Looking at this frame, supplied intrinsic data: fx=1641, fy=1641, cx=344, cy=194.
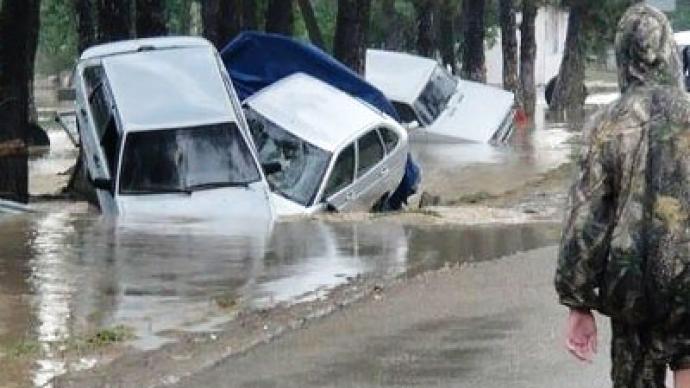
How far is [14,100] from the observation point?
20.8m

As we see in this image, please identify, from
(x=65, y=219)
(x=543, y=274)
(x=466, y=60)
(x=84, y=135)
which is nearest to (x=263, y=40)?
(x=84, y=135)

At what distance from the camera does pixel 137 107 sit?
19625 millimetres

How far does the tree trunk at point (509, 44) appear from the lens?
48906 mm

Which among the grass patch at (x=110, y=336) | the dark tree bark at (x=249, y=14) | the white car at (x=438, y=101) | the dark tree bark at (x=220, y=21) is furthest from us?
the dark tree bark at (x=249, y=14)

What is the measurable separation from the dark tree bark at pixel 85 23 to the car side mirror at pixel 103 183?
51.9 feet

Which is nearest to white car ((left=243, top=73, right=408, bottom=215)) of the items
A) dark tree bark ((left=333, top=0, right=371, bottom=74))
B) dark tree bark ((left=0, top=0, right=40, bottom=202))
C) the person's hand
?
dark tree bark ((left=0, top=0, right=40, bottom=202))

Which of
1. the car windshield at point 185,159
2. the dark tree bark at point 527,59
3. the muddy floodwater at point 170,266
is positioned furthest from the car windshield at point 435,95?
the car windshield at point 185,159

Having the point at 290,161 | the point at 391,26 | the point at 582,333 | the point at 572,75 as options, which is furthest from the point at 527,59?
the point at 582,333

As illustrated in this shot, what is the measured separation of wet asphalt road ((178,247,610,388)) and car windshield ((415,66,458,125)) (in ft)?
77.7

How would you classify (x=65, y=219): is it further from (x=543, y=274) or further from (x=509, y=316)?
(x=509, y=316)

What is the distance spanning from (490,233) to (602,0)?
32373mm

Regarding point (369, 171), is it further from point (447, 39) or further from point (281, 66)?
point (447, 39)

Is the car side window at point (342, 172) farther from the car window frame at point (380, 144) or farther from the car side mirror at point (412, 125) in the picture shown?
the car side mirror at point (412, 125)

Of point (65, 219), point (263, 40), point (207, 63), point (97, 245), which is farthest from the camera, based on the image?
point (263, 40)
